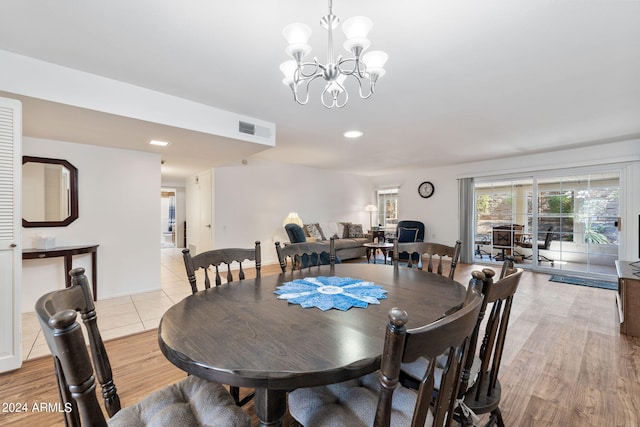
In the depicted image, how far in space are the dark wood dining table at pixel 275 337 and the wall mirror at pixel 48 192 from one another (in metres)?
3.29

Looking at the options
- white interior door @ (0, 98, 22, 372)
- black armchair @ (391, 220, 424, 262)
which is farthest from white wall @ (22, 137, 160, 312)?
black armchair @ (391, 220, 424, 262)

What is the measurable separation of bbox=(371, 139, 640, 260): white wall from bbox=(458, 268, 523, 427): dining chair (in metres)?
5.30

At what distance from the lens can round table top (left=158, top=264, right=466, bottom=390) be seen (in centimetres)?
80

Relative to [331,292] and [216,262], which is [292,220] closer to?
[216,262]

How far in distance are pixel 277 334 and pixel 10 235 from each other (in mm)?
2435

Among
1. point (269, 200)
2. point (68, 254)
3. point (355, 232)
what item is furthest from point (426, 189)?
point (68, 254)

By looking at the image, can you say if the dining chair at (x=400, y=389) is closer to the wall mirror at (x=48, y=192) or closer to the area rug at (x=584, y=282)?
the wall mirror at (x=48, y=192)

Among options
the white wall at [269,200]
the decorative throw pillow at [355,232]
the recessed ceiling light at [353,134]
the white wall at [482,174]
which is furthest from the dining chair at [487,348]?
the decorative throw pillow at [355,232]

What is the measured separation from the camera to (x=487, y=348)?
116cm

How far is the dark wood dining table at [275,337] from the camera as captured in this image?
0.80 metres

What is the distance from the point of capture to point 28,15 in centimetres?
166

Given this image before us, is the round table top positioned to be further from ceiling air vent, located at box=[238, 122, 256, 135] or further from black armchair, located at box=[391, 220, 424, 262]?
black armchair, located at box=[391, 220, 424, 262]

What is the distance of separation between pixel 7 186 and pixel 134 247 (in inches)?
82.8

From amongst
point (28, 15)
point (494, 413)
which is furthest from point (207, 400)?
point (28, 15)
